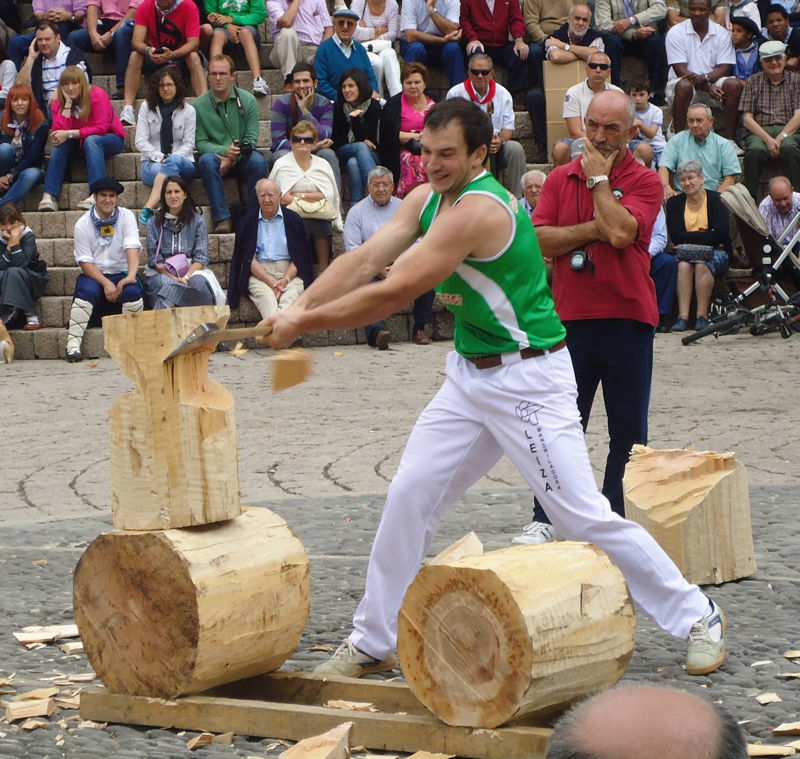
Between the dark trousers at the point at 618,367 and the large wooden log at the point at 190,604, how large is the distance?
1.97 meters

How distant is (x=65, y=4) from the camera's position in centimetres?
1714

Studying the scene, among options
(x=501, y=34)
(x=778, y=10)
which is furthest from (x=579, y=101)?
(x=778, y=10)

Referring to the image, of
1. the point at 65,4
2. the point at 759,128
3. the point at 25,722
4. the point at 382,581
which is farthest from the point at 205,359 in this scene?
the point at 65,4

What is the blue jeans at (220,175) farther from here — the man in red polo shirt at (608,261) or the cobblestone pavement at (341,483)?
the man in red polo shirt at (608,261)

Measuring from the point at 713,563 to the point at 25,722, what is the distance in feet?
9.89

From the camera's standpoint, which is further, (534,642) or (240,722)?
(240,722)

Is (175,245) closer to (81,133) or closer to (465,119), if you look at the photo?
(81,133)

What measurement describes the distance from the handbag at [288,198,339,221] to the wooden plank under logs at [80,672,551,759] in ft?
31.6

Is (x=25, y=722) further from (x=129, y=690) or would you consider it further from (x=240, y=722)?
(x=240, y=722)

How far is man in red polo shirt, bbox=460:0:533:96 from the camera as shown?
53.8 ft

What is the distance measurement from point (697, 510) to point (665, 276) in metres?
8.36

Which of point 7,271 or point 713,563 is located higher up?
point 7,271


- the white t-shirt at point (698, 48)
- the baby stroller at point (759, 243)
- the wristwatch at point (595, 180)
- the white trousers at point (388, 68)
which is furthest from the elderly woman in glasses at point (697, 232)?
the wristwatch at point (595, 180)

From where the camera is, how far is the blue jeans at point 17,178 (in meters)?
15.0
